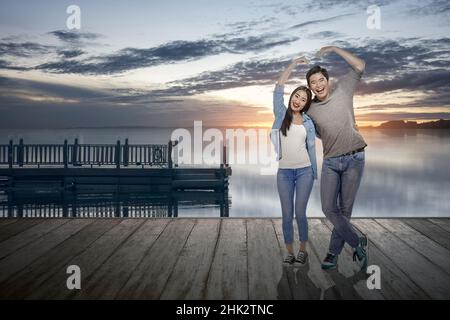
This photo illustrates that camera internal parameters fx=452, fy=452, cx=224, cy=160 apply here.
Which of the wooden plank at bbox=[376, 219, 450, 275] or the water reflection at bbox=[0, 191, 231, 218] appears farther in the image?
the water reflection at bbox=[0, 191, 231, 218]

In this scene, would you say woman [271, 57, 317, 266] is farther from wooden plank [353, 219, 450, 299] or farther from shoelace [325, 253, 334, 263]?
wooden plank [353, 219, 450, 299]

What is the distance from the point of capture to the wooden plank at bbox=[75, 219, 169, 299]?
3393 mm

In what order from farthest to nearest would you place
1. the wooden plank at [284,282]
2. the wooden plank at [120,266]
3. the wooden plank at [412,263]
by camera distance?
the wooden plank at [412,263] → the wooden plank at [120,266] → the wooden plank at [284,282]

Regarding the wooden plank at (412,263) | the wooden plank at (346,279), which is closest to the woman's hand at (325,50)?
the wooden plank at (346,279)

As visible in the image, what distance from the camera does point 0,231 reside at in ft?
18.5

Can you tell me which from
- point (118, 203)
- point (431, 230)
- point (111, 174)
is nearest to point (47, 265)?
point (431, 230)

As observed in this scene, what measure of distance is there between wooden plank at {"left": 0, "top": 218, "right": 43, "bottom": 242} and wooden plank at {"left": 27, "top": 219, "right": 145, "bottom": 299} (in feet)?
3.69

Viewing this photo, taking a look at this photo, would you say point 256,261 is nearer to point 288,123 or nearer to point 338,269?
point 338,269

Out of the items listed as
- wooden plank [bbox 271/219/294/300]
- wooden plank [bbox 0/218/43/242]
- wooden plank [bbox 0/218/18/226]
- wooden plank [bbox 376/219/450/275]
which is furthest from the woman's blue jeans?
wooden plank [bbox 0/218/18/226]

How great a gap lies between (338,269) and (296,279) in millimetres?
515

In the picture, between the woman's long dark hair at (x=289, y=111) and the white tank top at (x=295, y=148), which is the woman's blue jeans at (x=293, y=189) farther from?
the woman's long dark hair at (x=289, y=111)

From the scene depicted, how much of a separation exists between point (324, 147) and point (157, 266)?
1.81m

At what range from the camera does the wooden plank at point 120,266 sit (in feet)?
11.1
